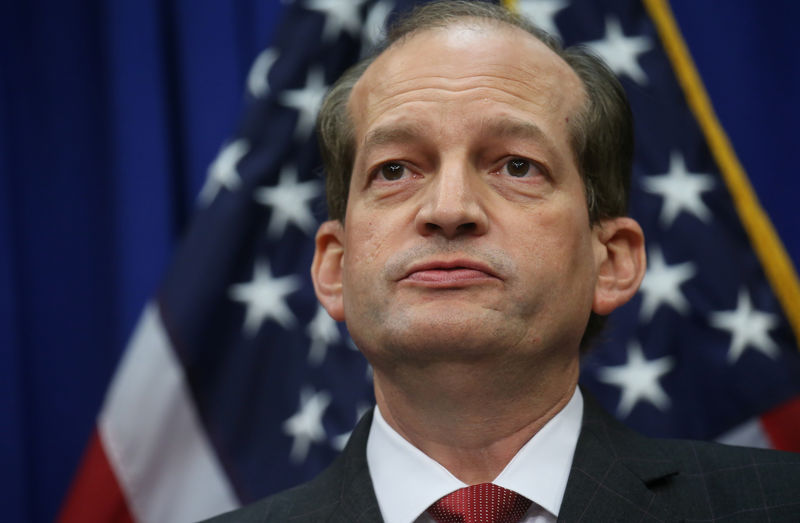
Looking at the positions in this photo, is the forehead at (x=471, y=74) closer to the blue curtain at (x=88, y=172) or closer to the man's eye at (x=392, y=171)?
the man's eye at (x=392, y=171)

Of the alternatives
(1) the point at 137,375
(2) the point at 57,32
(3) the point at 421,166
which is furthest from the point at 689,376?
(2) the point at 57,32

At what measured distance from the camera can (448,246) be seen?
1.55 m

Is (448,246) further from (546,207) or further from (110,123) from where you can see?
(110,123)

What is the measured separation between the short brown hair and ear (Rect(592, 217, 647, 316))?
0.12 feet

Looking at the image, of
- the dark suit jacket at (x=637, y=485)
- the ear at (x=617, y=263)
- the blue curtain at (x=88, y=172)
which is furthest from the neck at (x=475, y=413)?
the blue curtain at (x=88, y=172)

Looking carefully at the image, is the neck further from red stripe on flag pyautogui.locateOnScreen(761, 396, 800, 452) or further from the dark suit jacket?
red stripe on flag pyautogui.locateOnScreen(761, 396, 800, 452)

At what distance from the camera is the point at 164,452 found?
2516 mm

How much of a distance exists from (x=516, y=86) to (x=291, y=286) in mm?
1151

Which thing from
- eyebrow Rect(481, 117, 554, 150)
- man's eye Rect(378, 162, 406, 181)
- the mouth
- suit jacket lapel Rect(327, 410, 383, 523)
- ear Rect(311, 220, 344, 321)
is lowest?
suit jacket lapel Rect(327, 410, 383, 523)

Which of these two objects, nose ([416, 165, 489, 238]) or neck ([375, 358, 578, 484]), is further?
neck ([375, 358, 578, 484])

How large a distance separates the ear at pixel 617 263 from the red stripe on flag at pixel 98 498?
151 cm

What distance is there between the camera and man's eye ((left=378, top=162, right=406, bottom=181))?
1730mm

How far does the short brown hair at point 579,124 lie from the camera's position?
1825 millimetres

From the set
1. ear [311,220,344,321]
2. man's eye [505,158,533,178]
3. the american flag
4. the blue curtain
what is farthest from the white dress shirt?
the blue curtain
